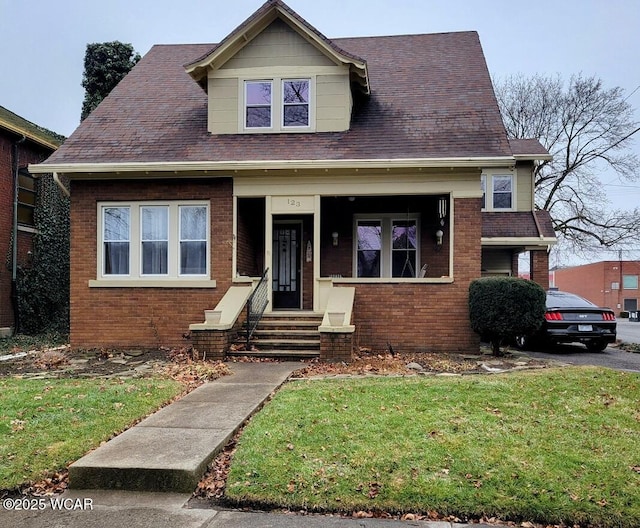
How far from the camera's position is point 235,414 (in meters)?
5.78

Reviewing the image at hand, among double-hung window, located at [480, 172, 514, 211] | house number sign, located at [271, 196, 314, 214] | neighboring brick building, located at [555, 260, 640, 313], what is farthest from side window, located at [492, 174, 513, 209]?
neighboring brick building, located at [555, 260, 640, 313]

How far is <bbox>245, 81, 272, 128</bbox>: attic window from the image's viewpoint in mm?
12344

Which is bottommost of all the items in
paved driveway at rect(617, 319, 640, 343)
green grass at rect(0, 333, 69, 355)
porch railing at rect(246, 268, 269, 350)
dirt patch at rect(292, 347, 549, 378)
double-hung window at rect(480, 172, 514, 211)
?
paved driveway at rect(617, 319, 640, 343)

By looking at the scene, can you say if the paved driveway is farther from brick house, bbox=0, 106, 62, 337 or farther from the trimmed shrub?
brick house, bbox=0, 106, 62, 337

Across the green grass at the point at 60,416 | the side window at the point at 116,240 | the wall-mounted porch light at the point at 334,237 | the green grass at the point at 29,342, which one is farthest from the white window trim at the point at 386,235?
the green grass at the point at 29,342

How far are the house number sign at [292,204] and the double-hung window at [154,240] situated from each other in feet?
5.09

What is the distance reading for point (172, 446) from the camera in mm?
4758

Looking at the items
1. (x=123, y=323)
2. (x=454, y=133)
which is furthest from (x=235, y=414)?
(x=454, y=133)

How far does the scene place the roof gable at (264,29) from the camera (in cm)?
1184

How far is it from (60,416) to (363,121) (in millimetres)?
9281

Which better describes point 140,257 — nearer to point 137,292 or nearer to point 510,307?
point 137,292

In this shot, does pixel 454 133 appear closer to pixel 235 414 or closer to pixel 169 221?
pixel 169 221

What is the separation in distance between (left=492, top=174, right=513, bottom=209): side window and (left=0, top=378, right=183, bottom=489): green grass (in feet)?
48.1

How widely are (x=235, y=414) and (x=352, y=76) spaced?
906cm
